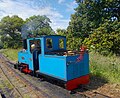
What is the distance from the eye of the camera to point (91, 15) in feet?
80.4

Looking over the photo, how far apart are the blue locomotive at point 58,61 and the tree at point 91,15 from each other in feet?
41.9

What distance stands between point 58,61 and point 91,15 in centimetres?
1714

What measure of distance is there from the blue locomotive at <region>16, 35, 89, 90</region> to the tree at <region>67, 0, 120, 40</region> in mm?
12761

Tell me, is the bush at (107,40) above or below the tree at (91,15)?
below

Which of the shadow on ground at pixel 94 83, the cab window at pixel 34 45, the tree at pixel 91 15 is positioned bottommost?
the shadow on ground at pixel 94 83

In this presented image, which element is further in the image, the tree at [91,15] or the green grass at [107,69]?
the tree at [91,15]

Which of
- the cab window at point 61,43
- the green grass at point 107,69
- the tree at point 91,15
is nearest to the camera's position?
the green grass at point 107,69

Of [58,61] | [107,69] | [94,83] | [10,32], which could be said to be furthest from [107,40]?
[10,32]

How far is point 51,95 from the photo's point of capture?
8.34 meters

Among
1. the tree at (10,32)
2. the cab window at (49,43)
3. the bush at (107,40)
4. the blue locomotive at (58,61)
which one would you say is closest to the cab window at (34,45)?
the blue locomotive at (58,61)

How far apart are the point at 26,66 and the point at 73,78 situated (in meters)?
5.55

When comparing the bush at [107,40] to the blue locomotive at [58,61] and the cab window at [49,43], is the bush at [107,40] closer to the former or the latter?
the blue locomotive at [58,61]

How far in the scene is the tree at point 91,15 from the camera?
22997 millimetres

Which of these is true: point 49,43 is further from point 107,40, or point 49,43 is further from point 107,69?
point 107,40
